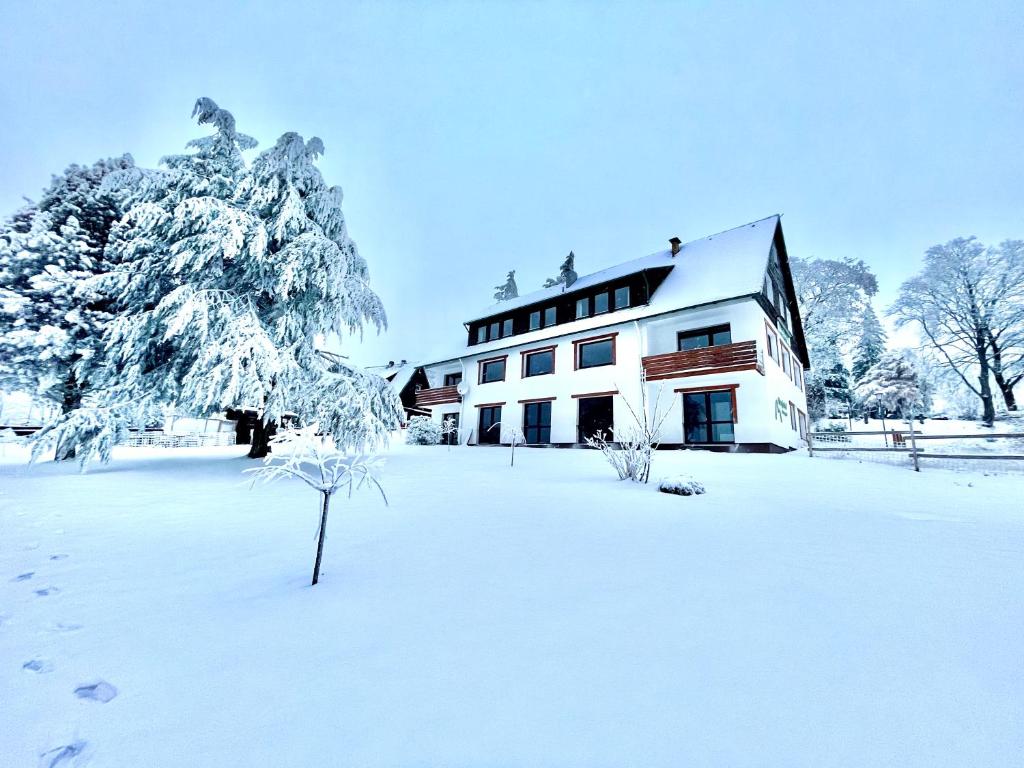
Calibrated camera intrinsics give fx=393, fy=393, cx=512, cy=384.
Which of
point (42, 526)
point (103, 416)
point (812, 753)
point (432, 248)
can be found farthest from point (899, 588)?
point (432, 248)

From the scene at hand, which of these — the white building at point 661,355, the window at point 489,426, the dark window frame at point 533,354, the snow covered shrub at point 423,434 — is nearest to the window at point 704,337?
the white building at point 661,355

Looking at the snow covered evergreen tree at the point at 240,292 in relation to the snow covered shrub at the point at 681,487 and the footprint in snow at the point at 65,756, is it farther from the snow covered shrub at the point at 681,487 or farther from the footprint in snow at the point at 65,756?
the footprint in snow at the point at 65,756

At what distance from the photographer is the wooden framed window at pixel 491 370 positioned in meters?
19.8

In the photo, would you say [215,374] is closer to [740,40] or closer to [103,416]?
[103,416]

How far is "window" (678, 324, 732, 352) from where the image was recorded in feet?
47.0

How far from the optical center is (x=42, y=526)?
4398 mm

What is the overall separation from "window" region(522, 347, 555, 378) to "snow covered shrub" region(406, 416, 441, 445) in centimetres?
510

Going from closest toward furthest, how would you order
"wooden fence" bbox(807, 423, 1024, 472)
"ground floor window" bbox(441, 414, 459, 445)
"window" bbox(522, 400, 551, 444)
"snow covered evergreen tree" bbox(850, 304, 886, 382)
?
"wooden fence" bbox(807, 423, 1024, 472), "window" bbox(522, 400, 551, 444), "ground floor window" bbox(441, 414, 459, 445), "snow covered evergreen tree" bbox(850, 304, 886, 382)

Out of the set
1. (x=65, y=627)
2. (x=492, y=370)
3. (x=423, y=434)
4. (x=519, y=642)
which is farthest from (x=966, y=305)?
(x=65, y=627)

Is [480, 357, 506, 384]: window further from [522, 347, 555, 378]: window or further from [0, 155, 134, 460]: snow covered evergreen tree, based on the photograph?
[0, 155, 134, 460]: snow covered evergreen tree

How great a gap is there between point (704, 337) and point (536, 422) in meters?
7.71

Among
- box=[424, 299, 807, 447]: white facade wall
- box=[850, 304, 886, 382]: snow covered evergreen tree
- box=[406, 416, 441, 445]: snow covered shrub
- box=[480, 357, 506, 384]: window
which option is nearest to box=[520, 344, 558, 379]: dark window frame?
box=[424, 299, 807, 447]: white facade wall

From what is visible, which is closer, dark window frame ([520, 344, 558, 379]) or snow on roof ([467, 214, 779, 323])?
snow on roof ([467, 214, 779, 323])

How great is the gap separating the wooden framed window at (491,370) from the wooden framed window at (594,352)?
4055 millimetres
